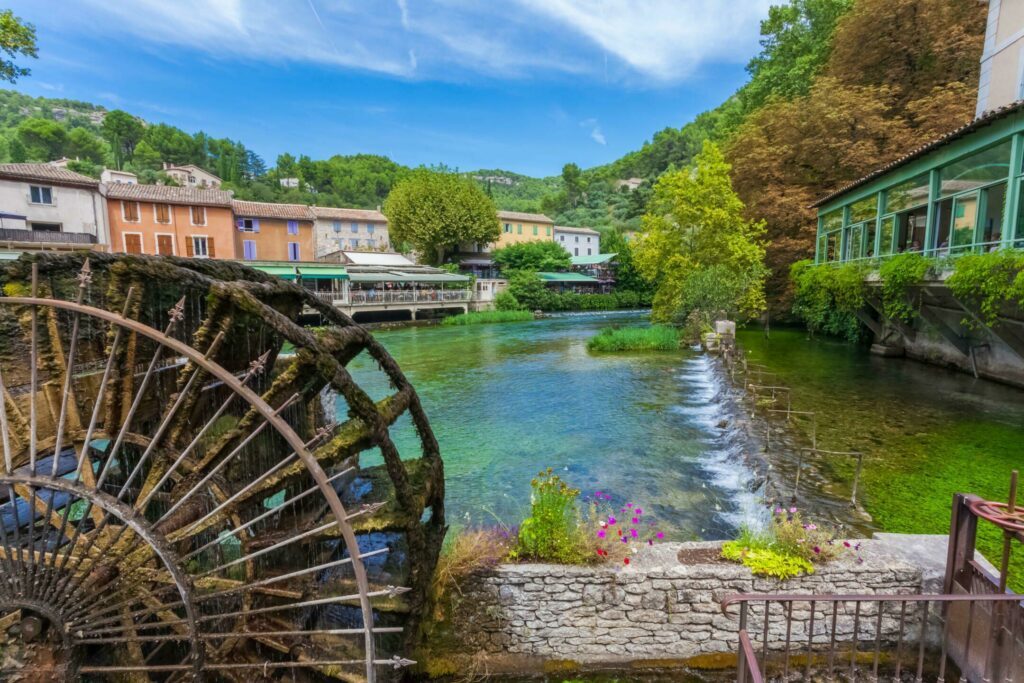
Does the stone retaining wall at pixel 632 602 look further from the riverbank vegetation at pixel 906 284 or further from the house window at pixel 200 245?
the house window at pixel 200 245

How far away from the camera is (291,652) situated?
4.04 m

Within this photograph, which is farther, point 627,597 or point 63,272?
point 627,597

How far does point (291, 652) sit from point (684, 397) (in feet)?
34.6

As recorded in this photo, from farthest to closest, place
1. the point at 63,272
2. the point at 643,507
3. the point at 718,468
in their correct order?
the point at 718,468, the point at 643,507, the point at 63,272

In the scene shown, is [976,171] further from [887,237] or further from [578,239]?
[578,239]

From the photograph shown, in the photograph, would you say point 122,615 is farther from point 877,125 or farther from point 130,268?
point 877,125

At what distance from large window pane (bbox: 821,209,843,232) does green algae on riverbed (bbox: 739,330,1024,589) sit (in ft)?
21.2

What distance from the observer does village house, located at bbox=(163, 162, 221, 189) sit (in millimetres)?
68688

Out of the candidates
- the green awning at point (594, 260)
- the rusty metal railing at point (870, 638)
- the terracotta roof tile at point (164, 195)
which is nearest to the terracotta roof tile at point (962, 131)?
the rusty metal railing at point (870, 638)

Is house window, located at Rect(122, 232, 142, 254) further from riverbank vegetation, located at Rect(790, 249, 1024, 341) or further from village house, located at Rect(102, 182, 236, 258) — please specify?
riverbank vegetation, located at Rect(790, 249, 1024, 341)

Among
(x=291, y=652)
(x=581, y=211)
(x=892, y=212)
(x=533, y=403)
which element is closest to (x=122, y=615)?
(x=291, y=652)

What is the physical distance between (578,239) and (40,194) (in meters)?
49.6

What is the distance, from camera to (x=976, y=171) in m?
11.5

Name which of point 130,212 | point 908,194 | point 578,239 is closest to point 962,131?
point 908,194
